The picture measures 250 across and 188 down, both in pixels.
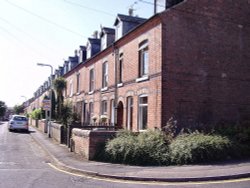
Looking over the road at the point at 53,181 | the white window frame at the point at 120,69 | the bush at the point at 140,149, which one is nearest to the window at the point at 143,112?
the white window frame at the point at 120,69

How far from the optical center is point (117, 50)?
23.3 metres

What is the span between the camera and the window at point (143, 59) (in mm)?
19250

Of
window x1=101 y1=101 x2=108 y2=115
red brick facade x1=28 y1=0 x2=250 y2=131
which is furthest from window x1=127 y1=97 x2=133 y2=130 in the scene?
window x1=101 y1=101 x2=108 y2=115

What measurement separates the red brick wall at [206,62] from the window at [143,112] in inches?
81.3

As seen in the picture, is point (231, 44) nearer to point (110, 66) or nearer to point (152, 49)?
point (152, 49)

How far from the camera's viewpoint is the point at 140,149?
44.1 feet

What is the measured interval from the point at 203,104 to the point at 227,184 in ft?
28.7

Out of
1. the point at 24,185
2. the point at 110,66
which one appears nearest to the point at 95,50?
the point at 110,66

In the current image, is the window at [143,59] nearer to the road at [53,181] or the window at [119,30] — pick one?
the window at [119,30]

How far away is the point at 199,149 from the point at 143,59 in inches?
311

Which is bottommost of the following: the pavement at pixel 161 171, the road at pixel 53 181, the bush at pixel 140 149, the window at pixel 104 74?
the road at pixel 53 181

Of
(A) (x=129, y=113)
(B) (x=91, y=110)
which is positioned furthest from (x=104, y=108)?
(A) (x=129, y=113)

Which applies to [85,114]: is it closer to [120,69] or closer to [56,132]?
[56,132]

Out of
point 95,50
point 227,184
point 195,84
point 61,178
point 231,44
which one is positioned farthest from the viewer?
point 95,50
